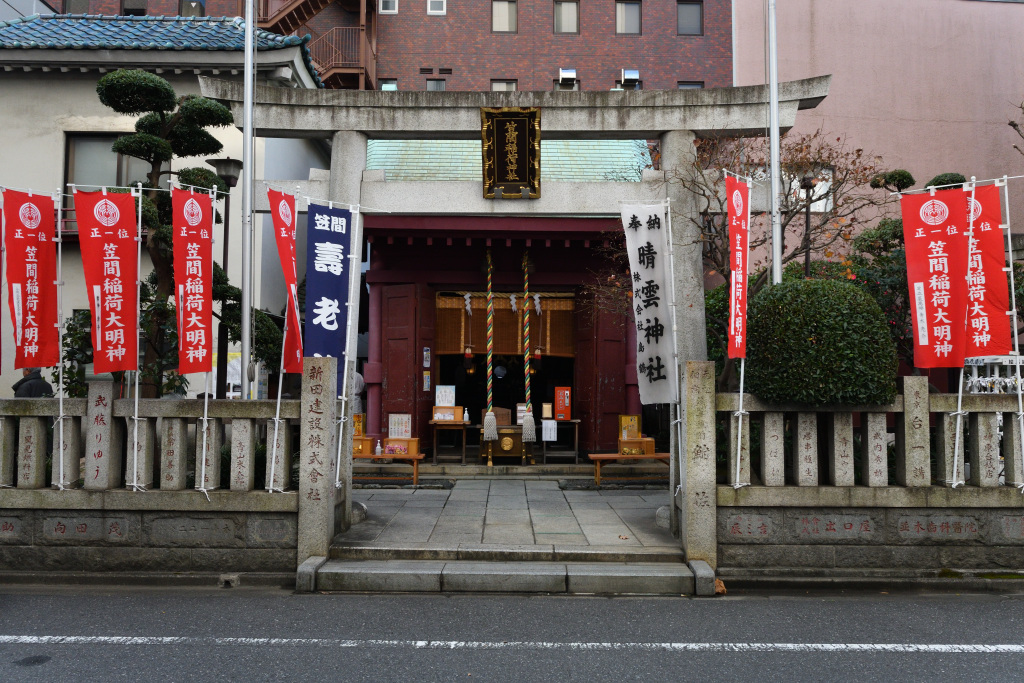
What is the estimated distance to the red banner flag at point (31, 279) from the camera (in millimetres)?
7789

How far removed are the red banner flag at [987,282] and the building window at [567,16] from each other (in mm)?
18404

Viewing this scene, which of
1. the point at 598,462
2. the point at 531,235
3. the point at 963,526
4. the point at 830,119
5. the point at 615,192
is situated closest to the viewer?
the point at 963,526

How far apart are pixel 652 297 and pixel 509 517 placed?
348 cm

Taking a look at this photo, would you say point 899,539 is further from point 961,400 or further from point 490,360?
point 490,360

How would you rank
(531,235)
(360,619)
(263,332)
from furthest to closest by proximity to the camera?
(531,235) → (263,332) → (360,619)

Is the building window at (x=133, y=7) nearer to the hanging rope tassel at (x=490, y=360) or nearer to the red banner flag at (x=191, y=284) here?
the hanging rope tassel at (x=490, y=360)

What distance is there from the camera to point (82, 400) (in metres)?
7.70

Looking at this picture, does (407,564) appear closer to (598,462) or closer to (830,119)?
(598,462)

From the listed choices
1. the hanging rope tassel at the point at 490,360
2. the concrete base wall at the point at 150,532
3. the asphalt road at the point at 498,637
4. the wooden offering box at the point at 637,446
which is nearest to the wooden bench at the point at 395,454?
the hanging rope tassel at the point at 490,360

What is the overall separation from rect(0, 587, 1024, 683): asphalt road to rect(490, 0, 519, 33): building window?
20.8 meters

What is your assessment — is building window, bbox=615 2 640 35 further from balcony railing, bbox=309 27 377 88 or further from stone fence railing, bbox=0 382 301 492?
stone fence railing, bbox=0 382 301 492

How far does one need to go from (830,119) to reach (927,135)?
2.75 metres

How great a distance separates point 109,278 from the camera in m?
7.62

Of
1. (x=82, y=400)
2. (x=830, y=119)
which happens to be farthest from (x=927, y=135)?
(x=82, y=400)
